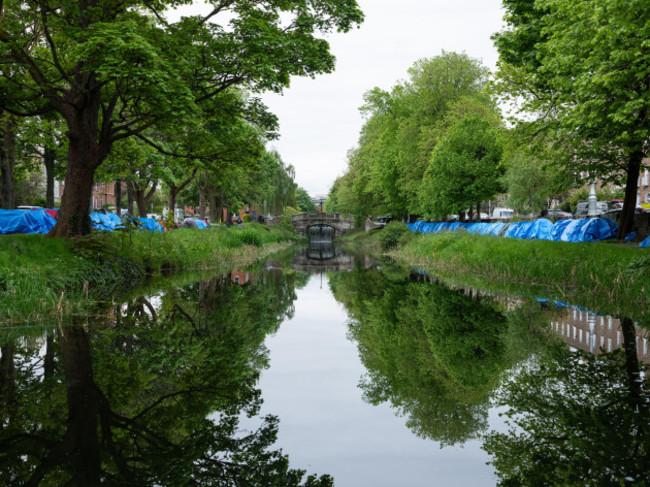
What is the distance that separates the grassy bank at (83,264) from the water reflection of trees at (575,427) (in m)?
7.90

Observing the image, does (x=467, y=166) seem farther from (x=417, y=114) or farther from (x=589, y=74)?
(x=589, y=74)

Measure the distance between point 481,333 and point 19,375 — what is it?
265 inches

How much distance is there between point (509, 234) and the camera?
99.0 feet

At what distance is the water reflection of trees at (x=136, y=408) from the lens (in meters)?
3.48

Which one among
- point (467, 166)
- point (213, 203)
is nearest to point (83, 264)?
point (467, 166)

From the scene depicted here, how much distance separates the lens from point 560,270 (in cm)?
1522

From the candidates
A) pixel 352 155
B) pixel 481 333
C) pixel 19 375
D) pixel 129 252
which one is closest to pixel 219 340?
pixel 19 375

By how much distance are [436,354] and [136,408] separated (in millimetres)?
4238

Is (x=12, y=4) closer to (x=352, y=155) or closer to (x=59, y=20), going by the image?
(x=59, y=20)

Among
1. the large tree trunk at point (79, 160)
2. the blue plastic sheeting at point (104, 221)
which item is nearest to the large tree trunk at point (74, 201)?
the large tree trunk at point (79, 160)

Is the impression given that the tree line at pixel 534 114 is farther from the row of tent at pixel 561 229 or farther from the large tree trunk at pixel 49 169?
the large tree trunk at pixel 49 169

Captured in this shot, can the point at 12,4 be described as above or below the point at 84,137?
above

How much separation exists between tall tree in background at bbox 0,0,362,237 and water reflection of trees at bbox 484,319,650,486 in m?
10.3

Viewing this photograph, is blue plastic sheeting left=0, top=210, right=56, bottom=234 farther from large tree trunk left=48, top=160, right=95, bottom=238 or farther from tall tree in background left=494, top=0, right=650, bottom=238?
tall tree in background left=494, top=0, right=650, bottom=238
